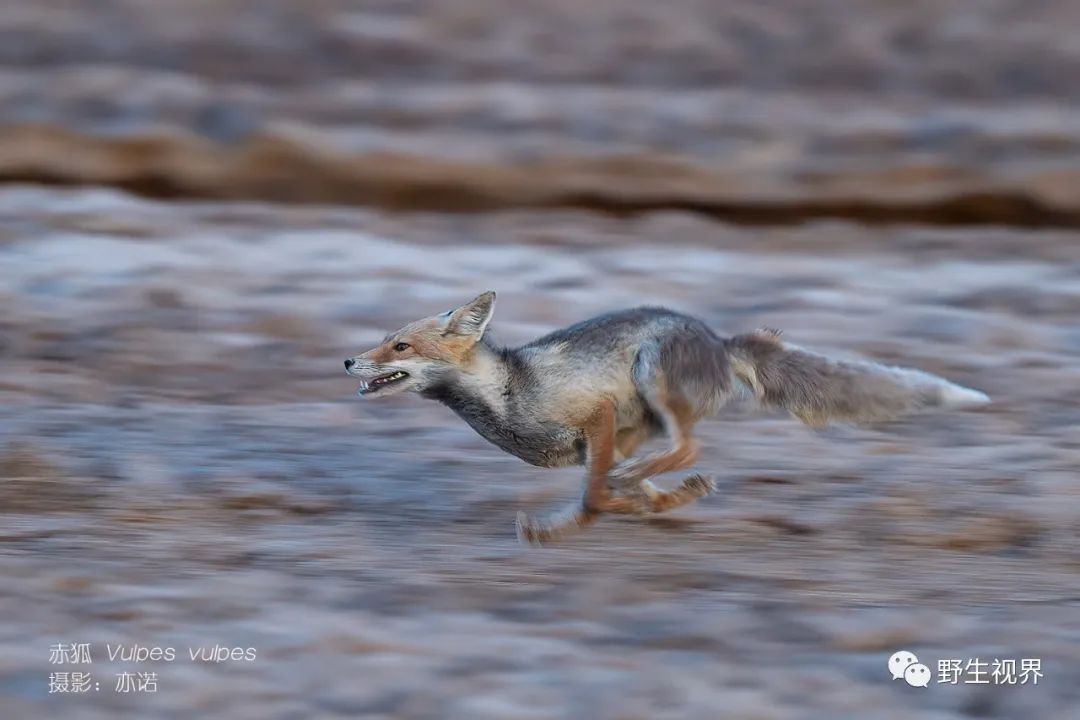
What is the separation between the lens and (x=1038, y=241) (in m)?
9.57

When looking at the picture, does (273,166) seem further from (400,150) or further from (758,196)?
(758,196)

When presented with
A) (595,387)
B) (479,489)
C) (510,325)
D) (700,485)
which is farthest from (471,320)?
(510,325)

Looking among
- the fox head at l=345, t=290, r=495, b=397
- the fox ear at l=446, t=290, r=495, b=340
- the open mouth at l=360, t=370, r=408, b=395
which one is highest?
the fox ear at l=446, t=290, r=495, b=340

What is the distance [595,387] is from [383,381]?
67 centimetres

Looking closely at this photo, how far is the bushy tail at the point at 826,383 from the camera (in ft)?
16.3

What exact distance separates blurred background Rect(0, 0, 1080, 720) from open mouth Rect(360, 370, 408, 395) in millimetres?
527

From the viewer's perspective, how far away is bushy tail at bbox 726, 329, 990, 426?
16.3ft

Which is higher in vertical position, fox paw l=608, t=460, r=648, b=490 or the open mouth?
the open mouth

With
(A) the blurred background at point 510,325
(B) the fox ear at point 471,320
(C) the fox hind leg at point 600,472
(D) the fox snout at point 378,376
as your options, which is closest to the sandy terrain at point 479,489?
(A) the blurred background at point 510,325

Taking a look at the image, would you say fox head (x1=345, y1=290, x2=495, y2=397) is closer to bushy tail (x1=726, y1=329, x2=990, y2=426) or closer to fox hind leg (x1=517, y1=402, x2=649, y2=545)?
fox hind leg (x1=517, y1=402, x2=649, y2=545)

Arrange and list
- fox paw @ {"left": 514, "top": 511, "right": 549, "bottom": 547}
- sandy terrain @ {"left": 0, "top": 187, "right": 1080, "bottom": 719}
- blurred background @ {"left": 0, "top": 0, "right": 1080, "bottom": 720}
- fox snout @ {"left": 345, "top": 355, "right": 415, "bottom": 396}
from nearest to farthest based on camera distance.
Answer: sandy terrain @ {"left": 0, "top": 187, "right": 1080, "bottom": 719} → blurred background @ {"left": 0, "top": 0, "right": 1080, "bottom": 720} → fox snout @ {"left": 345, "top": 355, "right": 415, "bottom": 396} → fox paw @ {"left": 514, "top": 511, "right": 549, "bottom": 547}

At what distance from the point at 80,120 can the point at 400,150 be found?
2.31 metres

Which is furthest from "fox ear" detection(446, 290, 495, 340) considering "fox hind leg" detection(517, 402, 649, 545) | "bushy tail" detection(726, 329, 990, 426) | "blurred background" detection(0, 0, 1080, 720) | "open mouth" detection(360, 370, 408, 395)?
"bushy tail" detection(726, 329, 990, 426)

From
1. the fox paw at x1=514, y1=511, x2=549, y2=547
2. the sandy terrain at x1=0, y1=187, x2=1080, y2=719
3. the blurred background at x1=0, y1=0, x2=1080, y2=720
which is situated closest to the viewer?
the sandy terrain at x1=0, y1=187, x2=1080, y2=719
